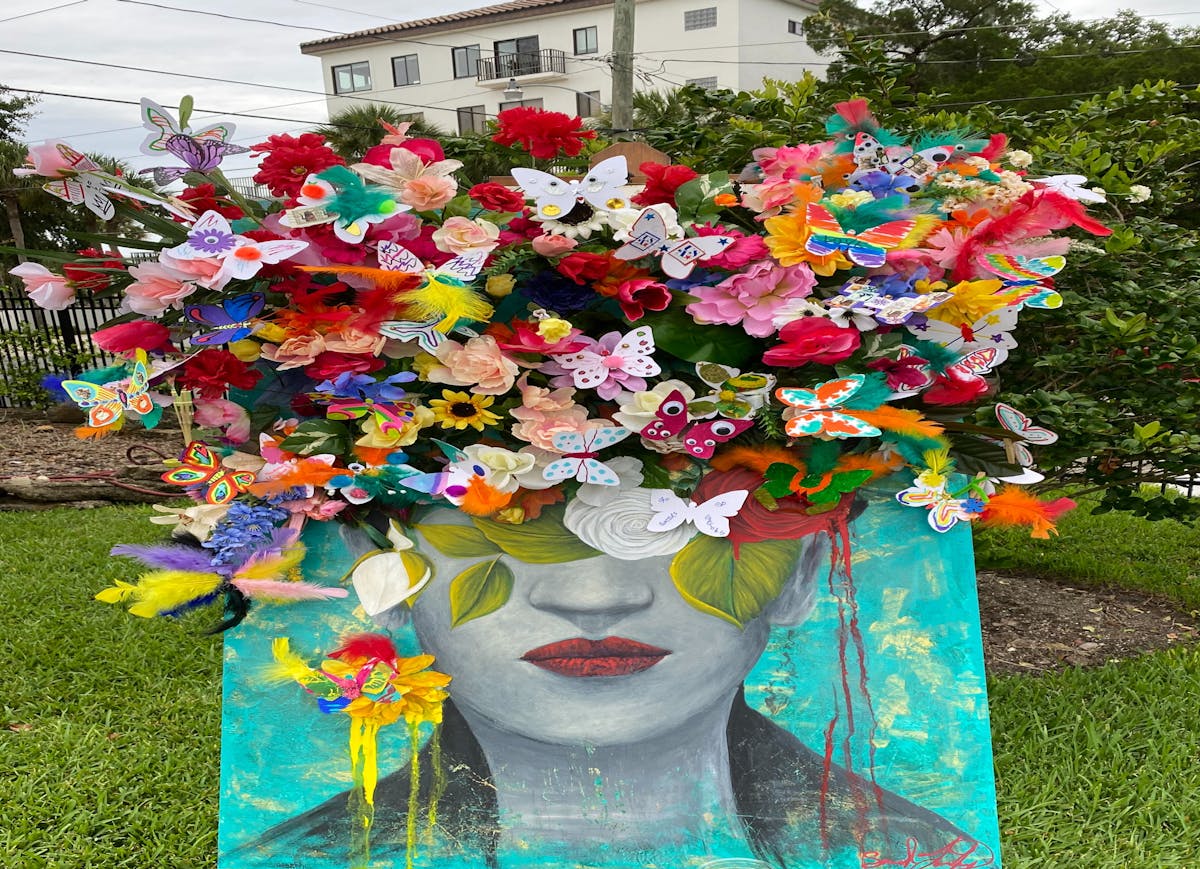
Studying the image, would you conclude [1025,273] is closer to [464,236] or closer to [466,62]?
[464,236]

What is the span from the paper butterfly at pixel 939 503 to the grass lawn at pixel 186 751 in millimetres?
1030

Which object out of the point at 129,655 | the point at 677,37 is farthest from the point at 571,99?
the point at 129,655

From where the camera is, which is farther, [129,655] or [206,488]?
[129,655]

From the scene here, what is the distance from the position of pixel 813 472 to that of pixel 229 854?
1.25 meters

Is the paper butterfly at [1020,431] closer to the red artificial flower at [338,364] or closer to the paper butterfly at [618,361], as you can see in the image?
the paper butterfly at [618,361]

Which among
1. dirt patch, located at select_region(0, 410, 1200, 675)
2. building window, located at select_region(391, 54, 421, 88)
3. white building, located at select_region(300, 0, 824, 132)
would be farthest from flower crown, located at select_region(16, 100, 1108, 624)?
building window, located at select_region(391, 54, 421, 88)

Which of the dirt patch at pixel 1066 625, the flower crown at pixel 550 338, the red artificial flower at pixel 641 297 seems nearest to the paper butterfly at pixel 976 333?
the flower crown at pixel 550 338

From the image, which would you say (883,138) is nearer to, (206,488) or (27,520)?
(206,488)

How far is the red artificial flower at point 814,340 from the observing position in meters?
1.29

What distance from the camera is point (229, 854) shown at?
160 centimetres

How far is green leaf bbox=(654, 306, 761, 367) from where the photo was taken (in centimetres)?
136

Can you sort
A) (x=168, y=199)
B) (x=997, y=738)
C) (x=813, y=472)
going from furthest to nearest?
(x=997, y=738) < (x=813, y=472) < (x=168, y=199)

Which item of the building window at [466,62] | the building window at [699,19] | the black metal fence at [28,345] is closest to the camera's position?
the black metal fence at [28,345]

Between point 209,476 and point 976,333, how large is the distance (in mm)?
1243
